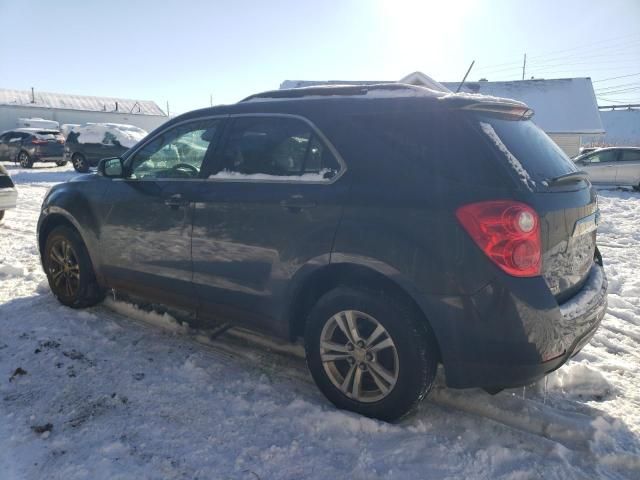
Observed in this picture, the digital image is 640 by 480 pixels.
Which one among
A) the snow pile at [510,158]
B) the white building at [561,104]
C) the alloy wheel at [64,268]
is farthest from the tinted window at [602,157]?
the alloy wheel at [64,268]

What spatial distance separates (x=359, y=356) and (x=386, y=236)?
0.72 m

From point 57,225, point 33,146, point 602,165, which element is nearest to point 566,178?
point 57,225

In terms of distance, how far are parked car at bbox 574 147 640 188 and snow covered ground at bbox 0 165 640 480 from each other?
15.0 meters

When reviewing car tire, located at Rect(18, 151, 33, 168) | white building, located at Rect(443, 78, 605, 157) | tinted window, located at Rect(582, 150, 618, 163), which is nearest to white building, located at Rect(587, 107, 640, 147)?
white building, located at Rect(443, 78, 605, 157)

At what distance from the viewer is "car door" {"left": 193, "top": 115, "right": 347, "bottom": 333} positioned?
2785 millimetres

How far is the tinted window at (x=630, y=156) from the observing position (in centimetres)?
1630

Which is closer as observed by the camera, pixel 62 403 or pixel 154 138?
pixel 62 403

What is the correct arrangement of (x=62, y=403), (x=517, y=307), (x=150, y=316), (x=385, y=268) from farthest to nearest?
(x=150, y=316) → (x=62, y=403) → (x=385, y=268) → (x=517, y=307)

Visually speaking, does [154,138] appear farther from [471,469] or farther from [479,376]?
[471,469]

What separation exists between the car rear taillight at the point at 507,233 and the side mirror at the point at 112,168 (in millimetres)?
2887

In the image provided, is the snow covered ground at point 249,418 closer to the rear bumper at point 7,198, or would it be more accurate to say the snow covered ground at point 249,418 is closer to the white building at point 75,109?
the rear bumper at point 7,198

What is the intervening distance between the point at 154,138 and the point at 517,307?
2975mm

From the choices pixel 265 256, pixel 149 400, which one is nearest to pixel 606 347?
pixel 265 256

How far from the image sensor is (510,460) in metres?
2.42
